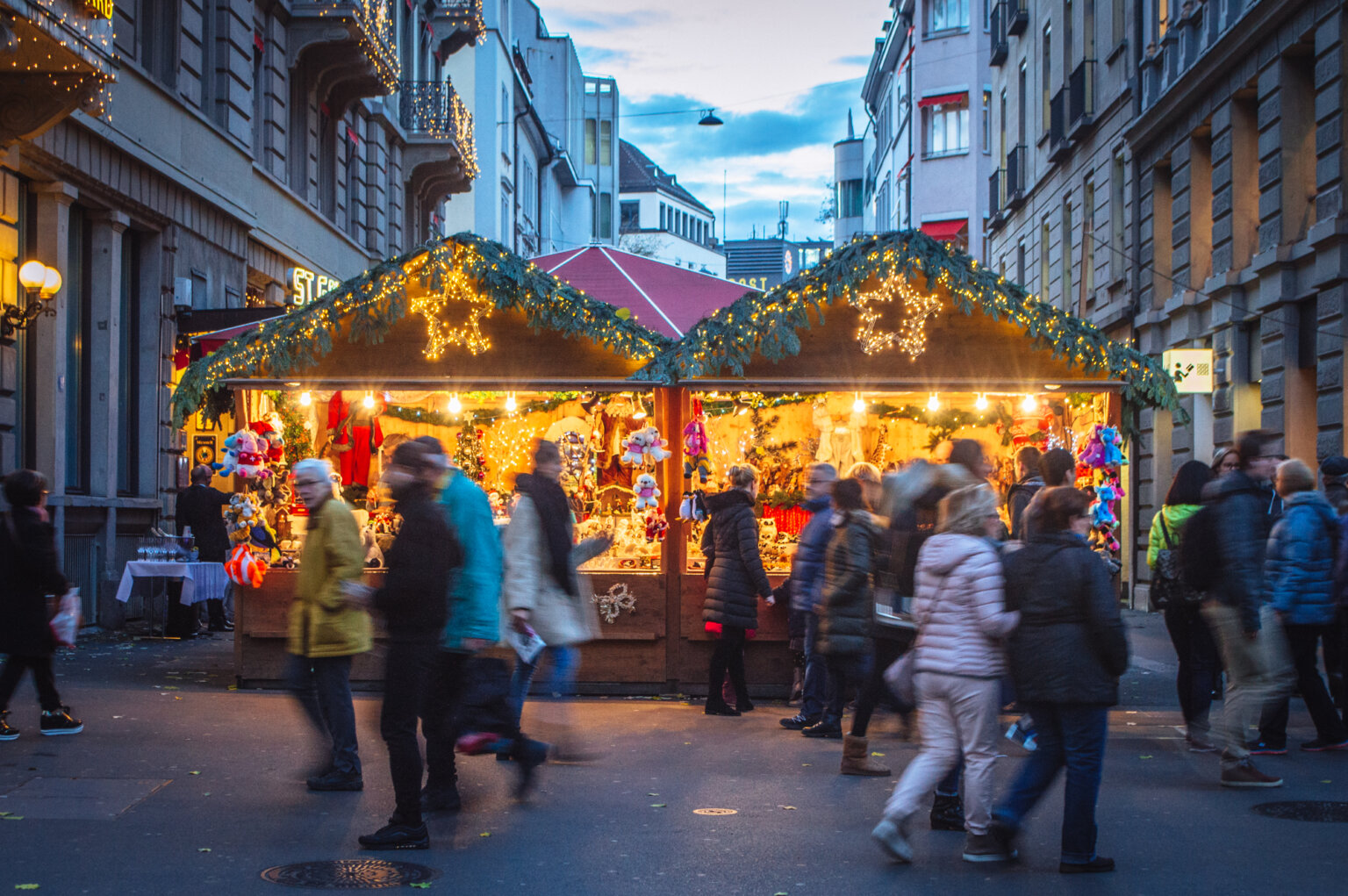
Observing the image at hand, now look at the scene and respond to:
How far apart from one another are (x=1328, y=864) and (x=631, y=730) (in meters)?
4.75

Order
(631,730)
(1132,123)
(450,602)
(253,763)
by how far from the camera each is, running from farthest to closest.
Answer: (1132,123)
(631,730)
(253,763)
(450,602)

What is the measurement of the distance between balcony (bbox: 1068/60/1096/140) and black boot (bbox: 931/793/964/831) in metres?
20.5

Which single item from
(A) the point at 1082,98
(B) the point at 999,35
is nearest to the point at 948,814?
(A) the point at 1082,98

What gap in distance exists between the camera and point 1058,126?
27.7m

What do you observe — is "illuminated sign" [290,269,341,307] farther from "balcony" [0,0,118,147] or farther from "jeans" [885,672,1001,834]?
"jeans" [885,672,1001,834]

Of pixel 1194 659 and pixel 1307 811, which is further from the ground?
pixel 1194 659

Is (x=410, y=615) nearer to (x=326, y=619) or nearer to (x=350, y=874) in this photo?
(x=350, y=874)

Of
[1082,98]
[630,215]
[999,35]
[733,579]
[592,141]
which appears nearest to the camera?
[733,579]

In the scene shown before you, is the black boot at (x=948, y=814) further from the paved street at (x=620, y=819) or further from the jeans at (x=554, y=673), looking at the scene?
the jeans at (x=554, y=673)

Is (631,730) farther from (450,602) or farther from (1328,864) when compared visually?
(1328,864)

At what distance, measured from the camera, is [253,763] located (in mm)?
8484

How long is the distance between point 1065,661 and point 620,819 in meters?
2.42

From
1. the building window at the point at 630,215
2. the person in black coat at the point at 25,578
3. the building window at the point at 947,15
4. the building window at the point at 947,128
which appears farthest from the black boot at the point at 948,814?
the building window at the point at 630,215

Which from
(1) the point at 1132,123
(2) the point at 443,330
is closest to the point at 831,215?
(1) the point at 1132,123
